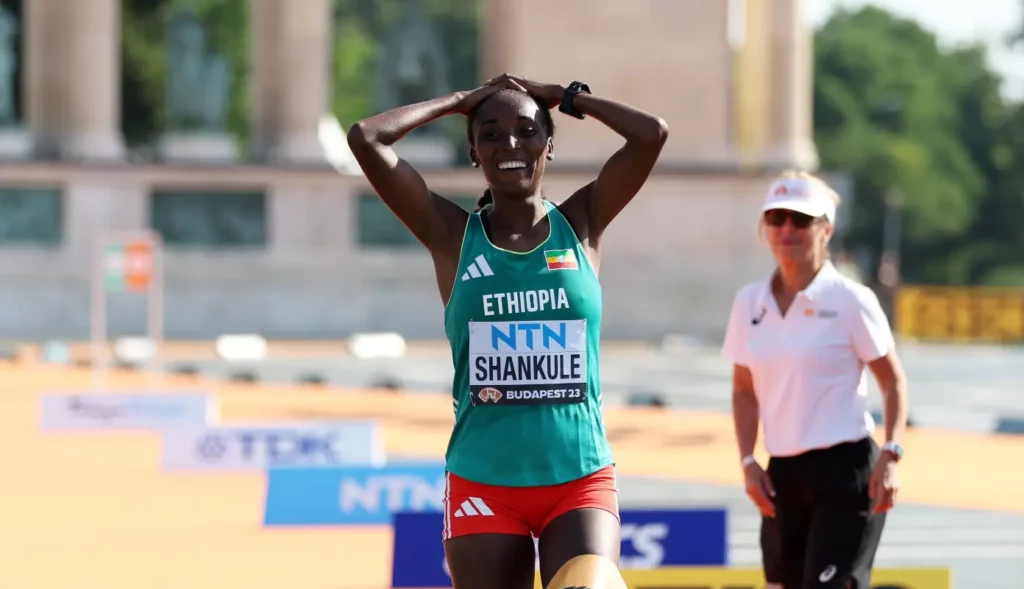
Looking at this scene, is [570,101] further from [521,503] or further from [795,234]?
[795,234]

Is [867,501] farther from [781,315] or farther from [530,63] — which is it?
[530,63]

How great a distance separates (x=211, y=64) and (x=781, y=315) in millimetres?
40467

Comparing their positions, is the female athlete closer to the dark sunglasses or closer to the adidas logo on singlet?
the adidas logo on singlet

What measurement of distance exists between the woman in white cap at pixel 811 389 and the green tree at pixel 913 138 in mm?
84639

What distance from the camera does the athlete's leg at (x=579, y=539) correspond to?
521 cm

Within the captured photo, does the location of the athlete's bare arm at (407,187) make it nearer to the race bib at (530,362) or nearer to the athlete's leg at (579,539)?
the race bib at (530,362)

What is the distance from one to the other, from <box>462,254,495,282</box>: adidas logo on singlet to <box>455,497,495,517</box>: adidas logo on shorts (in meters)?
0.63

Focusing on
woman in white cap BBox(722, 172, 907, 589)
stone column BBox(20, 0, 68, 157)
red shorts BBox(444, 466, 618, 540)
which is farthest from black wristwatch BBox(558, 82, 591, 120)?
stone column BBox(20, 0, 68, 157)

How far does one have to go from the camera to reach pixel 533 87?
18.6ft

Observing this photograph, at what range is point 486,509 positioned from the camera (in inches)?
213

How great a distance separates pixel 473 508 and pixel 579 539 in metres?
0.35

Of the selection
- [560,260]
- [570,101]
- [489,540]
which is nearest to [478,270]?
[560,260]

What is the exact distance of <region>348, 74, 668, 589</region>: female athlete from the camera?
5.36 m

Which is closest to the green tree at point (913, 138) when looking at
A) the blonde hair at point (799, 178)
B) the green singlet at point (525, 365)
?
the blonde hair at point (799, 178)
